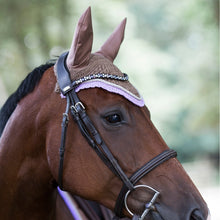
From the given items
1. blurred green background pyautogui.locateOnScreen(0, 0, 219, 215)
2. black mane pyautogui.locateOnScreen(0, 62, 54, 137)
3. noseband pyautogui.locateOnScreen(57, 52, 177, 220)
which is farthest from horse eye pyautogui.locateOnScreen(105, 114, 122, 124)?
blurred green background pyautogui.locateOnScreen(0, 0, 219, 215)

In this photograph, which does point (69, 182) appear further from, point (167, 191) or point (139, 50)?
point (139, 50)

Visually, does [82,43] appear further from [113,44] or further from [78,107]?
[113,44]

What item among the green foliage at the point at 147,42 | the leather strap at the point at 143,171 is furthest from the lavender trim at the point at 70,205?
the green foliage at the point at 147,42

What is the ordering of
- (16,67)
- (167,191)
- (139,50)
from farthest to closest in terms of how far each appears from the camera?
1. (139,50)
2. (16,67)
3. (167,191)

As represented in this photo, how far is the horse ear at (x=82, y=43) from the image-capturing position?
2141 millimetres

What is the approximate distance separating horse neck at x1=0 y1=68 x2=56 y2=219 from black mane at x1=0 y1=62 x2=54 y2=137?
0.19 ft

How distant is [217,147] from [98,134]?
82.7ft

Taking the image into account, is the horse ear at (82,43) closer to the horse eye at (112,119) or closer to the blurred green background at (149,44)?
the horse eye at (112,119)

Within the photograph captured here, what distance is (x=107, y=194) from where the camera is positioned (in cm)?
219

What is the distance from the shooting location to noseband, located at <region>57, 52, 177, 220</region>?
6.93 ft

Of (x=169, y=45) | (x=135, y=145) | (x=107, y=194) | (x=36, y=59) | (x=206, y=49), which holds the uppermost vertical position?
A: (x=169, y=45)

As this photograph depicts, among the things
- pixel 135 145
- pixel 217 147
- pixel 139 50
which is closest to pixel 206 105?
pixel 139 50

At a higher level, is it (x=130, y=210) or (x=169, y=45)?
(x=169, y=45)

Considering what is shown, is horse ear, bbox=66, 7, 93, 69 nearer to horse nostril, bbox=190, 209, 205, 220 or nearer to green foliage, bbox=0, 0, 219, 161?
horse nostril, bbox=190, 209, 205, 220
